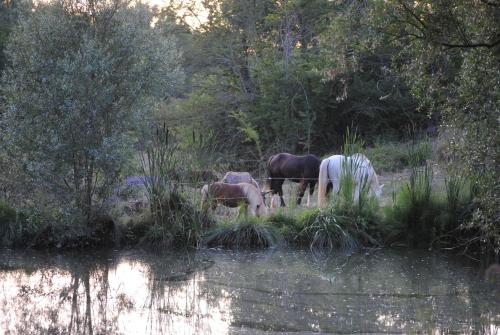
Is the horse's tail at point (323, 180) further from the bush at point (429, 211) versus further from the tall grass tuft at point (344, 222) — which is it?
the bush at point (429, 211)

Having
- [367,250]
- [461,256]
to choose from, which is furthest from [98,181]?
[461,256]

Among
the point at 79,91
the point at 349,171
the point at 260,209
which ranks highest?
the point at 79,91

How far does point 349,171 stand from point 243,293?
13.1 ft

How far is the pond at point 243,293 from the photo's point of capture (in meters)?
7.49

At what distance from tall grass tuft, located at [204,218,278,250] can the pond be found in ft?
1.03

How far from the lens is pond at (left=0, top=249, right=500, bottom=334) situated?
7488 mm

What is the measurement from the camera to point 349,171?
39.7ft

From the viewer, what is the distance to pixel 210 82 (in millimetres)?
24453

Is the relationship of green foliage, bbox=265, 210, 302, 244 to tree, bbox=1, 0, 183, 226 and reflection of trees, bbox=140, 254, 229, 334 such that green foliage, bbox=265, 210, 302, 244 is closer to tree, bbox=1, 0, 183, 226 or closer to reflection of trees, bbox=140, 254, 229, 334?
reflection of trees, bbox=140, 254, 229, 334

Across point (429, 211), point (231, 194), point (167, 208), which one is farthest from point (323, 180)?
point (167, 208)

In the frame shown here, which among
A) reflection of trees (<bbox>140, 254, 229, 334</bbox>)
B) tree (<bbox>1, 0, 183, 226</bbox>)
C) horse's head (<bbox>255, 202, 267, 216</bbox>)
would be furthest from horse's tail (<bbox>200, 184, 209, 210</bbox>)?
tree (<bbox>1, 0, 183, 226</bbox>)

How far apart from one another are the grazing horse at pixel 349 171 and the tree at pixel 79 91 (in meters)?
3.29

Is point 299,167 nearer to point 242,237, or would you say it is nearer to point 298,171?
point 298,171

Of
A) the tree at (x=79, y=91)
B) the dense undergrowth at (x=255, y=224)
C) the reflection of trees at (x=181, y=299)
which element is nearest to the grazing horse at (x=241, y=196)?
the dense undergrowth at (x=255, y=224)
